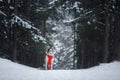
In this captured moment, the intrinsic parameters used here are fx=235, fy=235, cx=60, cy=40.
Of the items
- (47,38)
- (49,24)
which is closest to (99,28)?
(47,38)

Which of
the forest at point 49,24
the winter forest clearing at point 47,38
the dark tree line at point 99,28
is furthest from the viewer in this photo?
the forest at point 49,24

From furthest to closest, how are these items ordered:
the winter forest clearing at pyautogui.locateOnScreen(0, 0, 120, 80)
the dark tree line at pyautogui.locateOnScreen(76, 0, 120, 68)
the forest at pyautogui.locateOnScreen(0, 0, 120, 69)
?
the forest at pyautogui.locateOnScreen(0, 0, 120, 69), the dark tree line at pyautogui.locateOnScreen(76, 0, 120, 68), the winter forest clearing at pyautogui.locateOnScreen(0, 0, 120, 80)

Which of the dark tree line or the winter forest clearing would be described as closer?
the winter forest clearing

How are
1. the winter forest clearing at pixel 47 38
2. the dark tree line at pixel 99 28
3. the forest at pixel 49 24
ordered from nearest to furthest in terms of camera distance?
the winter forest clearing at pixel 47 38 → the dark tree line at pixel 99 28 → the forest at pixel 49 24

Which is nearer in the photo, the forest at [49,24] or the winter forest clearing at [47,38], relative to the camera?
the winter forest clearing at [47,38]

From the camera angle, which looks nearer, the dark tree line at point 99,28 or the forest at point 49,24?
the dark tree line at point 99,28

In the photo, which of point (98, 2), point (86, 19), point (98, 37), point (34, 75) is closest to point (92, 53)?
point (98, 37)

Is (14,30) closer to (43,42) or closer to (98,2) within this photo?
(43,42)

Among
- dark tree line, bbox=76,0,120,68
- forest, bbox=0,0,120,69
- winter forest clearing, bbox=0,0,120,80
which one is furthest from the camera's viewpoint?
forest, bbox=0,0,120,69

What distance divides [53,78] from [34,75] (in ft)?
2.90

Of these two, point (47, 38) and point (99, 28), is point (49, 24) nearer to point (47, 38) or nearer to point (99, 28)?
point (47, 38)

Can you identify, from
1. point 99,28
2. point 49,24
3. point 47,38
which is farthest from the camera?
point 49,24

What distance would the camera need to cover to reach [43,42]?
1800 cm

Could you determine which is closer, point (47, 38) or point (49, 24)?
point (47, 38)
